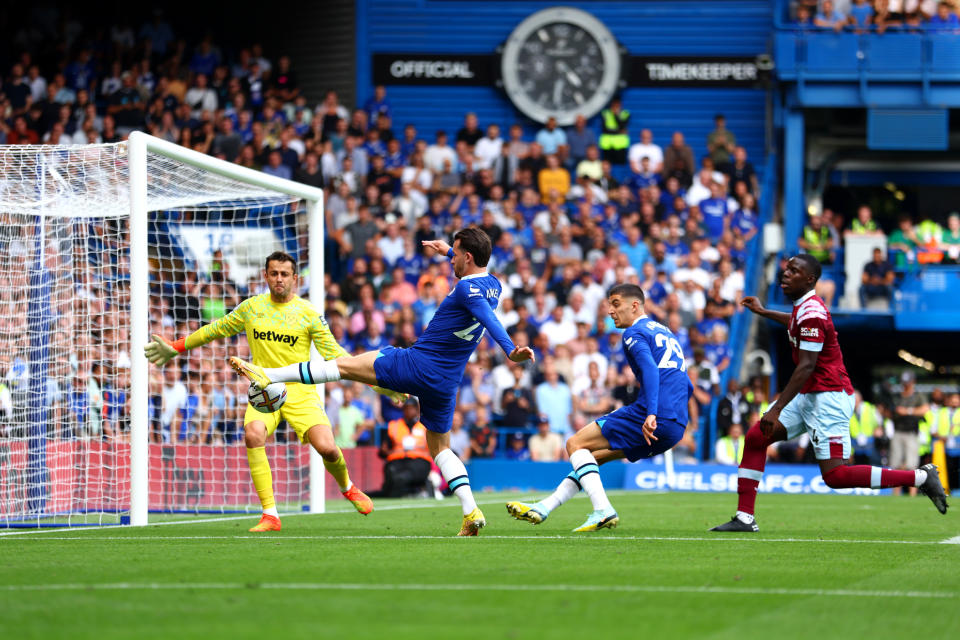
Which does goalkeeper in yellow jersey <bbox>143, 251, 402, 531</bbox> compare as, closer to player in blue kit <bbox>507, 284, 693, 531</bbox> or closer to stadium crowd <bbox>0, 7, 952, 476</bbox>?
player in blue kit <bbox>507, 284, 693, 531</bbox>

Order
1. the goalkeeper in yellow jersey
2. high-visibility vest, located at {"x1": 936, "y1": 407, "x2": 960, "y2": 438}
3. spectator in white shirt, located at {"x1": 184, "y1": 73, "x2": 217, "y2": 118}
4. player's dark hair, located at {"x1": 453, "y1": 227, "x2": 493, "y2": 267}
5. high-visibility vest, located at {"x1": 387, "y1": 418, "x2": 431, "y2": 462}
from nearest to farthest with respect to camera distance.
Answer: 1. player's dark hair, located at {"x1": 453, "y1": 227, "x2": 493, "y2": 267}
2. the goalkeeper in yellow jersey
3. high-visibility vest, located at {"x1": 387, "y1": 418, "x2": 431, "y2": 462}
4. high-visibility vest, located at {"x1": 936, "y1": 407, "x2": 960, "y2": 438}
5. spectator in white shirt, located at {"x1": 184, "y1": 73, "x2": 217, "y2": 118}

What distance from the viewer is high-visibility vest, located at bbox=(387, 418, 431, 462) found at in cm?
1758

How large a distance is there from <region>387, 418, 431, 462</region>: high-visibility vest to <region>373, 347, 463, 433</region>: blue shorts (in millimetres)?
8520

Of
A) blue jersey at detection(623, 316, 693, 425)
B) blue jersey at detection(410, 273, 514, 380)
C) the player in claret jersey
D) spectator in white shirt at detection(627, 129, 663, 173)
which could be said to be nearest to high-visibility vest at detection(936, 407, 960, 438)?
spectator in white shirt at detection(627, 129, 663, 173)

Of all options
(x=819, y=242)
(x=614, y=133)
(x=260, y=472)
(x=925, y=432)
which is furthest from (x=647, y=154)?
(x=260, y=472)

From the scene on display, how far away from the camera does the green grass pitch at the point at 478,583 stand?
5062mm

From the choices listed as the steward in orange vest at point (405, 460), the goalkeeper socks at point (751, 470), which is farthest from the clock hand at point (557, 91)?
the goalkeeper socks at point (751, 470)

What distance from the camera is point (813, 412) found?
31.6 feet

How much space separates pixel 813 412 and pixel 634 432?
1346 millimetres

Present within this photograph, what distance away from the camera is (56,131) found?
22.1 meters

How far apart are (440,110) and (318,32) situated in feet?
10.1

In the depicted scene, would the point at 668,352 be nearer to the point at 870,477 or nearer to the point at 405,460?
the point at 870,477

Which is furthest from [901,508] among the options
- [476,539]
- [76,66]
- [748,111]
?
[76,66]

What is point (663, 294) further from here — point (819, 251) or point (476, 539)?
point (476, 539)
